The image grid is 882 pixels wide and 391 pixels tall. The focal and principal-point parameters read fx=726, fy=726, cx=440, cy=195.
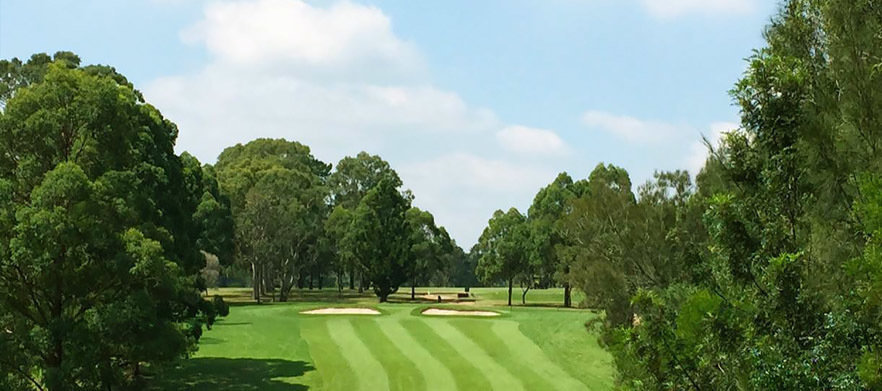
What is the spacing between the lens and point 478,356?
3081cm

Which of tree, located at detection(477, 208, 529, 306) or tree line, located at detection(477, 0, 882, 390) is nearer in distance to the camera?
tree line, located at detection(477, 0, 882, 390)

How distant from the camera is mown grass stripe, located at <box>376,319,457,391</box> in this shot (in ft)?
85.1

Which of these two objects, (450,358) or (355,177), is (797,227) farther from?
(355,177)

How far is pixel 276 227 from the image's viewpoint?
2608 inches

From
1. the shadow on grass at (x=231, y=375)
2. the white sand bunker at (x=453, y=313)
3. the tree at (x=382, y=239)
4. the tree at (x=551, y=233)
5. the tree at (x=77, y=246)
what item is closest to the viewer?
the tree at (x=77, y=246)

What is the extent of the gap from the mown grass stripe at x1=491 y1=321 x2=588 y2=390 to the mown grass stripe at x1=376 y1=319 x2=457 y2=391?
362 cm

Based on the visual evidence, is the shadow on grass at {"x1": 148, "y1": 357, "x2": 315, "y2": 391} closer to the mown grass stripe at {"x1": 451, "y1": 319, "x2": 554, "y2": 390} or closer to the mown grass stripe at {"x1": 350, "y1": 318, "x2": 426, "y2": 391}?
the mown grass stripe at {"x1": 350, "y1": 318, "x2": 426, "y2": 391}

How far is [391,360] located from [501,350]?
5399 mm

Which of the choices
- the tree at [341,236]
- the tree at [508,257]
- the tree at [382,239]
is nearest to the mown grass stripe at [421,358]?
the tree at [382,239]

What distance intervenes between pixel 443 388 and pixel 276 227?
144 feet

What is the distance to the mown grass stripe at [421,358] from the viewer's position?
25938 millimetres

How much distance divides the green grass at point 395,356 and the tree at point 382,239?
2157 cm

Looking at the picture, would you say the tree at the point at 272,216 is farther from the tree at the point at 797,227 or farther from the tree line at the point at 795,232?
the tree at the point at 797,227

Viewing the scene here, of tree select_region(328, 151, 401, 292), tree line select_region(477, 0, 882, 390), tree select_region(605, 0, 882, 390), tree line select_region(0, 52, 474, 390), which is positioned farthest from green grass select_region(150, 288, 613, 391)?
tree select_region(328, 151, 401, 292)
